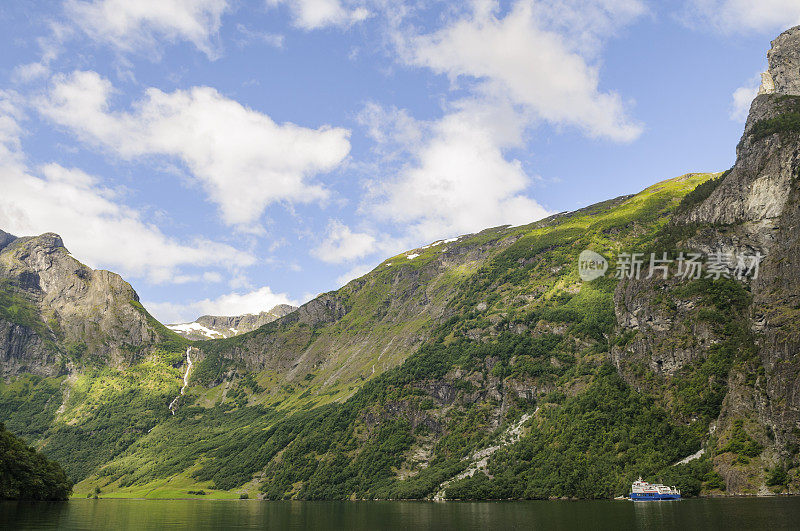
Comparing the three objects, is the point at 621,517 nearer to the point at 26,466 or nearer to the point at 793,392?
the point at 793,392

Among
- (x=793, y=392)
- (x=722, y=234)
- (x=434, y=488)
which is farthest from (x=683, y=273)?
(x=434, y=488)

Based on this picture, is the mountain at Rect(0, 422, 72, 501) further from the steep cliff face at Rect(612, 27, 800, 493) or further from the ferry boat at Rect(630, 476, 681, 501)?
the steep cliff face at Rect(612, 27, 800, 493)

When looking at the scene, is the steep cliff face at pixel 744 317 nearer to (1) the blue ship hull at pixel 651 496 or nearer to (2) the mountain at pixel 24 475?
(1) the blue ship hull at pixel 651 496

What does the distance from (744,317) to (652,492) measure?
206 ft

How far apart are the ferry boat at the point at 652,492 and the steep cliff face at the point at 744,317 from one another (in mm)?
12051

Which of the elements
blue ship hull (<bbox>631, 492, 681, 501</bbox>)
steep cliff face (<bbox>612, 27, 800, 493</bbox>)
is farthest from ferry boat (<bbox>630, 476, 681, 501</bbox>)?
steep cliff face (<bbox>612, 27, 800, 493</bbox>)

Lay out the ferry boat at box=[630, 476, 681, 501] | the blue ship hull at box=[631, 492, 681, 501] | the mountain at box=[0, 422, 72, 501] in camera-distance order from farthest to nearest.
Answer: the ferry boat at box=[630, 476, 681, 501] < the blue ship hull at box=[631, 492, 681, 501] < the mountain at box=[0, 422, 72, 501]

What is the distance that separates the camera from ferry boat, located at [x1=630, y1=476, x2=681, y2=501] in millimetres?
119688

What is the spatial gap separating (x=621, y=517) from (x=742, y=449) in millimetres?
59189

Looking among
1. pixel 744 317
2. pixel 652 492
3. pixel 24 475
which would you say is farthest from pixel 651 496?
pixel 24 475

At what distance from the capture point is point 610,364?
192 meters

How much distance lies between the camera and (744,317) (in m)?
150

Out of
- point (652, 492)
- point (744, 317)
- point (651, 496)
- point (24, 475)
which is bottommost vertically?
point (651, 496)

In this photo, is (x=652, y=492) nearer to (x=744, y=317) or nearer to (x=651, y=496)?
(x=651, y=496)
